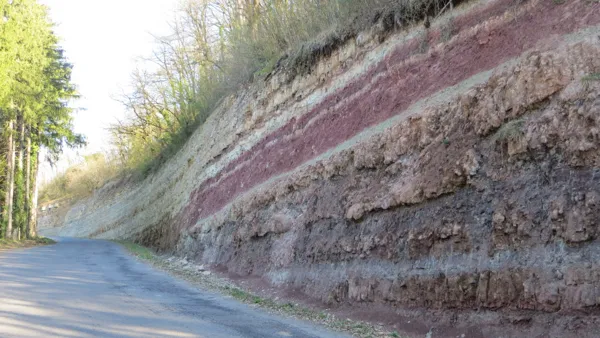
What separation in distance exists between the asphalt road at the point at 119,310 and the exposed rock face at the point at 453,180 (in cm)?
188

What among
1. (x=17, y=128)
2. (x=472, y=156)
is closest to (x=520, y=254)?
(x=472, y=156)

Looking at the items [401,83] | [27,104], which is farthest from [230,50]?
[401,83]

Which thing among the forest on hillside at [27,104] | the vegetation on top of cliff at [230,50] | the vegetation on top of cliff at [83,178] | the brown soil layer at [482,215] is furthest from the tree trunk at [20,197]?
the vegetation on top of cliff at [83,178]

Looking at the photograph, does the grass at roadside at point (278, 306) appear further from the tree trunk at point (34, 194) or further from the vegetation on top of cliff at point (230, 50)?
the tree trunk at point (34, 194)

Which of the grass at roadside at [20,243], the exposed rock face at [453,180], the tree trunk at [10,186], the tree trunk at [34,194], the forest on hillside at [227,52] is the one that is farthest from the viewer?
the tree trunk at [34,194]

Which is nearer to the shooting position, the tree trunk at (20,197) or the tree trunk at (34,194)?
the tree trunk at (20,197)

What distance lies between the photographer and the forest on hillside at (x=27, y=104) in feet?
66.0

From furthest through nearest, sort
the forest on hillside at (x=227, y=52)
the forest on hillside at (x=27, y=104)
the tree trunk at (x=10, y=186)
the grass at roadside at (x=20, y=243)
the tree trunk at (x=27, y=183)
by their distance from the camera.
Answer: the tree trunk at (x=27, y=183) < the tree trunk at (x=10, y=186) < the grass at roadside at (x=20, y=243) < the forest on hillside at (x=27, y=104) < the forest on hillside at (x=227, y=52)

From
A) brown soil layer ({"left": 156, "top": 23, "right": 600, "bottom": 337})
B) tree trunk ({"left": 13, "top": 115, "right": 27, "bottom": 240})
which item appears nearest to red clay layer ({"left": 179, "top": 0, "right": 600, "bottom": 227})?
brown soil layer ({"left": 156, "top": 23, "right": 600, "bottom": 337})

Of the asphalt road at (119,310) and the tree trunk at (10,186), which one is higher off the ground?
the tree trunk at (10,186)

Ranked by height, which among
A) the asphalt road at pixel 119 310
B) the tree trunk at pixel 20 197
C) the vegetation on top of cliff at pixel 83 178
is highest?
the vegetation on top of cliff at pixel 83 178

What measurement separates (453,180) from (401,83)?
3466 mm

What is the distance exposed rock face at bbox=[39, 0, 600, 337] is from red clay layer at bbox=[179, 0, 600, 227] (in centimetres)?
3

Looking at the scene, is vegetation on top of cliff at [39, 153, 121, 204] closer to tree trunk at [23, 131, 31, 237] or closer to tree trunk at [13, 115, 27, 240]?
tree trunk at [23, 131, 31, 237]
